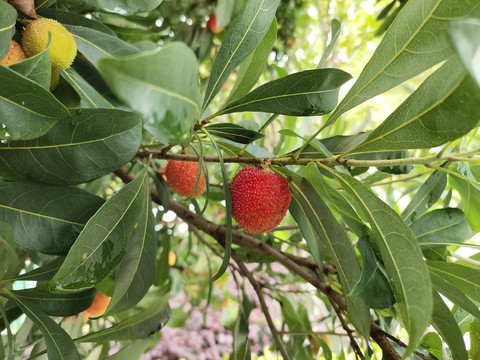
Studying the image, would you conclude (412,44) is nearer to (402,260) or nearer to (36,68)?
(402,260)

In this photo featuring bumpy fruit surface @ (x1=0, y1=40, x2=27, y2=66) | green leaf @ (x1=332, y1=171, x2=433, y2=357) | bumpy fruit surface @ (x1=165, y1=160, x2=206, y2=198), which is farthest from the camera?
bumpy fruit surface @ (x1=165, y1=160, x2=206, y2=198)

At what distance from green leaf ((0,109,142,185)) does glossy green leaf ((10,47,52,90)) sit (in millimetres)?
48

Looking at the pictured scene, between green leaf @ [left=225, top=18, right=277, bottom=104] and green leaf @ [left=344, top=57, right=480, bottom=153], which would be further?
green leaf @ [left=225, top=18, right=277, bottom=104]

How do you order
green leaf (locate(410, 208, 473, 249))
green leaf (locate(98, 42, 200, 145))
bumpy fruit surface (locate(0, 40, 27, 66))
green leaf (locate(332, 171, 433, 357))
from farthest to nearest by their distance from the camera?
green leaf (locate(410, 208, 473, 249))
bumpy fruit surface (locate(0, 40, 27, 66))
green leaf (locate(332, 171, 433, 357))
green leaf (locate(98, 42, 200, 145))

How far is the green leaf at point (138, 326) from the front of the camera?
0.51m

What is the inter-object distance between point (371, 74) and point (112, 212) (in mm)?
296

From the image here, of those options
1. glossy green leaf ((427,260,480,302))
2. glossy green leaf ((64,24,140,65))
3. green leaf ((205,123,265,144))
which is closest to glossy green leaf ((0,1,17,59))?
glossy green leaf ((64,24,140,65))

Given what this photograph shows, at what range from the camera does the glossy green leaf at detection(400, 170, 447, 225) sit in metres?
0.57

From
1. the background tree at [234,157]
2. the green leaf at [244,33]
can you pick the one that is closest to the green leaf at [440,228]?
the background tree at [234,157]

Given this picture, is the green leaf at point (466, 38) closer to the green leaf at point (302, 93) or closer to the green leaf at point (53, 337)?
the green leaf at point (302, 93)

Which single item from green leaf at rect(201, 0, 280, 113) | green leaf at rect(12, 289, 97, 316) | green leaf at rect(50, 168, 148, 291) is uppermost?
green leaf at rect(201, 0, 280, 113)

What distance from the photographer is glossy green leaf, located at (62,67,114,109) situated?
0.45 meters

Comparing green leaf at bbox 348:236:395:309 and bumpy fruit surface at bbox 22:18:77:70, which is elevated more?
bumpy fruit surface at bbox 22:18:77:70

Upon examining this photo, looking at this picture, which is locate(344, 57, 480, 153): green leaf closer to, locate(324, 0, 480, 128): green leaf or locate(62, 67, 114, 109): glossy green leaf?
locate(324, 0, 480, 128): green leaf
